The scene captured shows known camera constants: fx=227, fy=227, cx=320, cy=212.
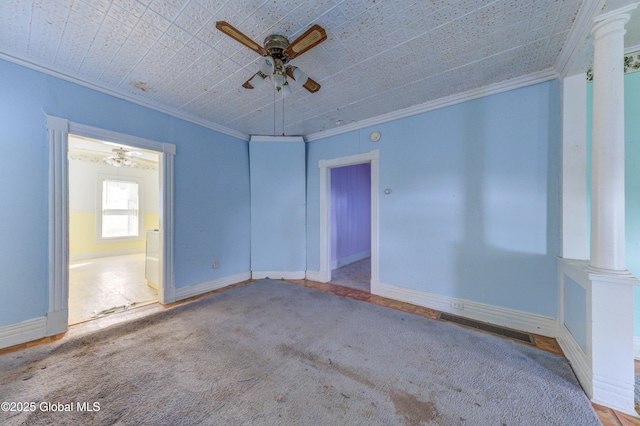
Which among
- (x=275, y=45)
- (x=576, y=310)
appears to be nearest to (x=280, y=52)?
(x=275, y=45)

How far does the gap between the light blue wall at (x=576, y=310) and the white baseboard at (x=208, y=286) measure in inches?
153

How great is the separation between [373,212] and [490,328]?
70.8 inches

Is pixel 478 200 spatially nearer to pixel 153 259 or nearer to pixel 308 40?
pixel 308 40

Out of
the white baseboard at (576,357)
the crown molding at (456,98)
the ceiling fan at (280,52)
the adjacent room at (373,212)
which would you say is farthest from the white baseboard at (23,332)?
the white baseboard at (576,357)

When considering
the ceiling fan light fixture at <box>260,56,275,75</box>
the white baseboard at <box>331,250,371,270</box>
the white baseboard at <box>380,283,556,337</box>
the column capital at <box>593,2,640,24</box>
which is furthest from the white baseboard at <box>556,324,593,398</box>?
the white baseboard at <box>331,250,371,270</box>

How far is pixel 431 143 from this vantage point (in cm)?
279

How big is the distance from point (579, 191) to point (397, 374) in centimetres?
217

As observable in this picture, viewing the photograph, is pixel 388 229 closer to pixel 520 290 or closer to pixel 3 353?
pixel 520 290

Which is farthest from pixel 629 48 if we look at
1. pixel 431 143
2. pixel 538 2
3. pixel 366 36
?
pixel 366 36

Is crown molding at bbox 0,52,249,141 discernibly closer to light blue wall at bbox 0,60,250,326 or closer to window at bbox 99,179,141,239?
light blue wall at bbox 0,60,250,326

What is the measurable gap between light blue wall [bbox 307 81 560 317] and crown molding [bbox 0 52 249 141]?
89.6 inches

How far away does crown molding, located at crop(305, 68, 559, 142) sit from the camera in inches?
86.1

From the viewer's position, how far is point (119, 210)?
6250 mm

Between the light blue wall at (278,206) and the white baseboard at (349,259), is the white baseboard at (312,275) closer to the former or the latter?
the light blue wall at (278,206)
